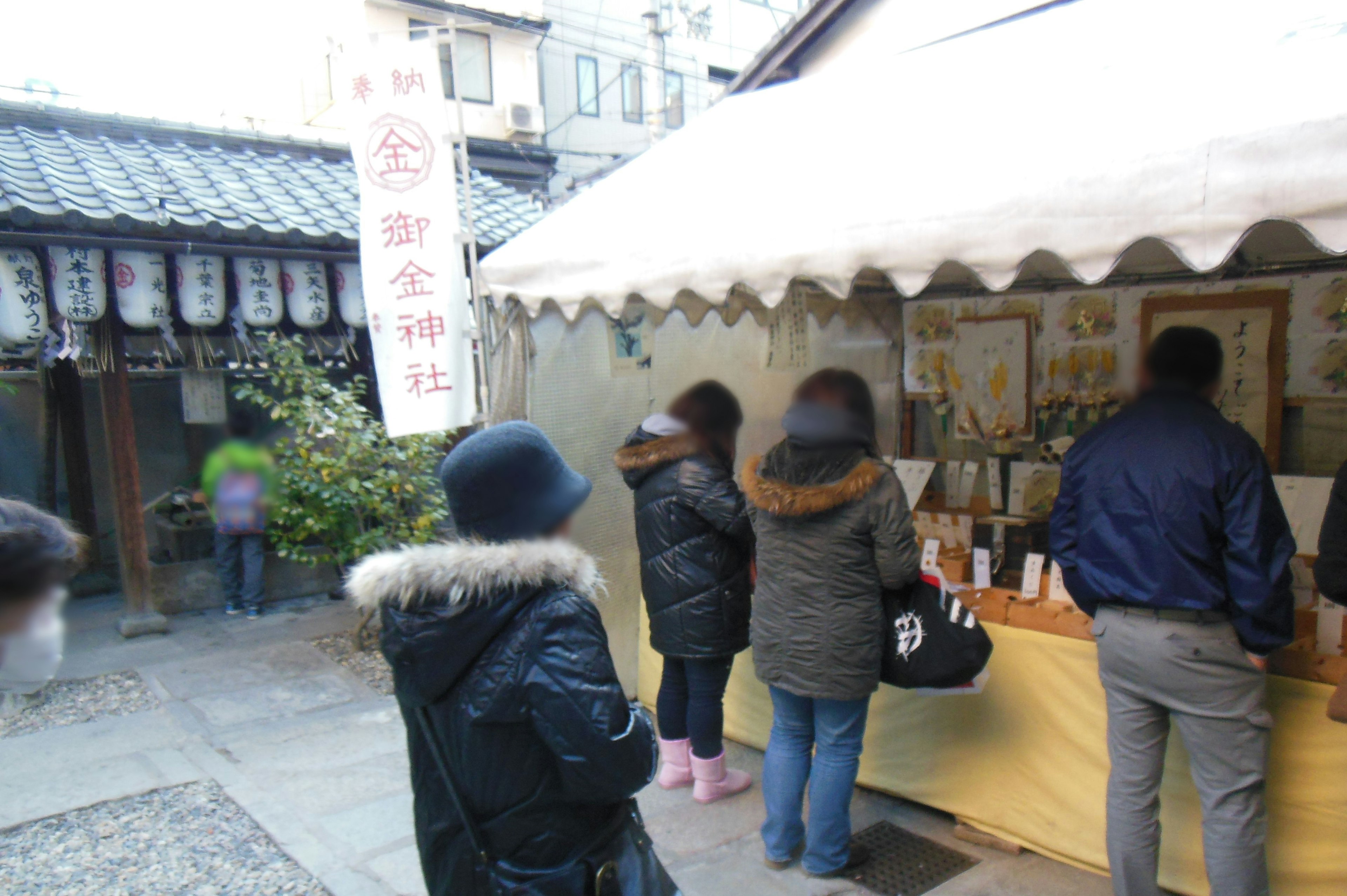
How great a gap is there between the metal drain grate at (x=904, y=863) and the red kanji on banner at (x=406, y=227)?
3.42 m

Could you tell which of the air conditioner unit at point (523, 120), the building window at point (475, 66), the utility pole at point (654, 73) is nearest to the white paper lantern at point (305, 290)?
the utility pole at point (654, 73)

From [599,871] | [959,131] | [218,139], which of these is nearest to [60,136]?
[218,139]

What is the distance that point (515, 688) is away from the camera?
5.68ft

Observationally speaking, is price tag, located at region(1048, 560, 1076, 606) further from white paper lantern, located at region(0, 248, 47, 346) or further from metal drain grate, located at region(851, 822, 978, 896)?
white paper lantern, located at region(0, 248, 47, 346)

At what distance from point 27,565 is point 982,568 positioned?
3646 mm

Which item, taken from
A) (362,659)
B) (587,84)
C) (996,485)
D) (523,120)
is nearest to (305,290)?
(362,659)

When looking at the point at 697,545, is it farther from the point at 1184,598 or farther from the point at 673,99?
the point at 673,99

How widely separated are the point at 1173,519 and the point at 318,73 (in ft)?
67.1

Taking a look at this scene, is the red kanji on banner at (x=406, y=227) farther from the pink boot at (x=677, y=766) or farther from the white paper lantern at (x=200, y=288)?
the white paper lantern at (x=200, y=288)

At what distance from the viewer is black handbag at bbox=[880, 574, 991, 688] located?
9.91ft

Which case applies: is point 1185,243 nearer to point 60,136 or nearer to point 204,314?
point 204,314

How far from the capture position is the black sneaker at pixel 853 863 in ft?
10.7

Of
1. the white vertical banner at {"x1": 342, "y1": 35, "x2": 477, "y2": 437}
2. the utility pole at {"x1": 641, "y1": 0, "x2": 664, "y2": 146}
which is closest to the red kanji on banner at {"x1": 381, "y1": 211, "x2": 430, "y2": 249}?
the white vertical banner at {"x1": 342, "y1": 35, "x2": 477, "y2": 437}

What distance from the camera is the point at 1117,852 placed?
274cm
